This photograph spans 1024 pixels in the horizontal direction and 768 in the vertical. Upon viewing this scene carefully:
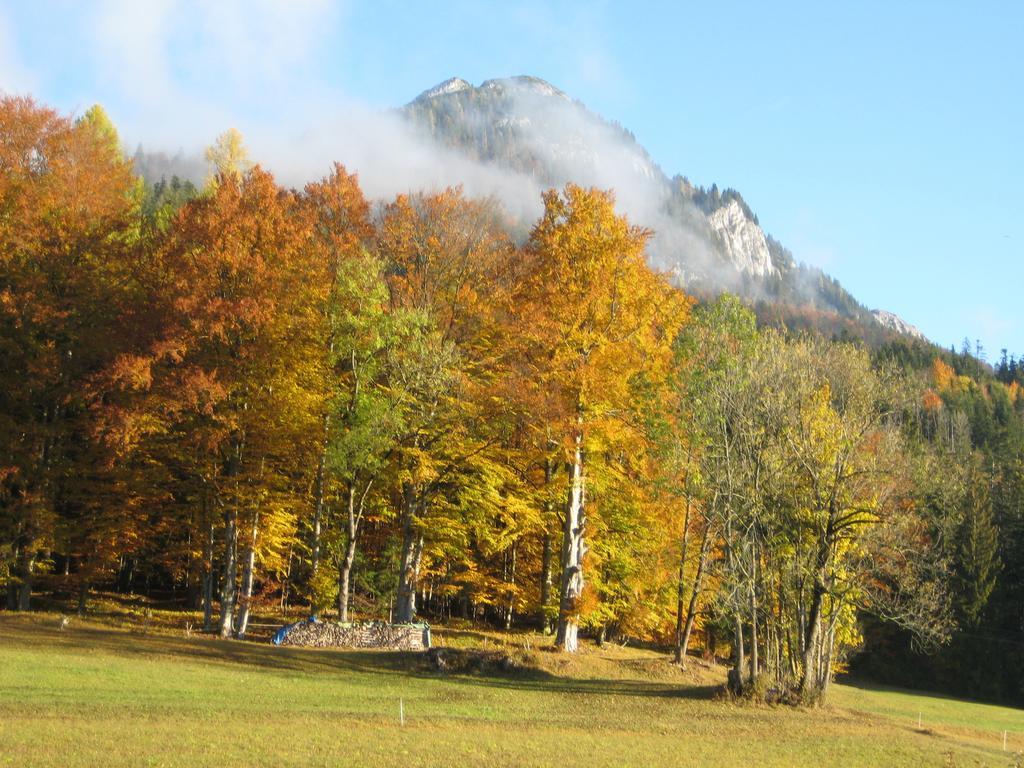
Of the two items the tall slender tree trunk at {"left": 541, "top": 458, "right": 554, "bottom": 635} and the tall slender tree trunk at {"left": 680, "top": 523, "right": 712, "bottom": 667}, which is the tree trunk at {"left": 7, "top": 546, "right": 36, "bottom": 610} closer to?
the tall slender tree trunk at {"left": 541, "top": 458, "right": 554, "bottom": 635}

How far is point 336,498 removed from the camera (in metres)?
34.3

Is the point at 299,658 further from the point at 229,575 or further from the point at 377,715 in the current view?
the point at 377,715

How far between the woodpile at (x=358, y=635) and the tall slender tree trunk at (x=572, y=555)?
5.23 metres

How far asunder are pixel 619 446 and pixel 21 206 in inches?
878

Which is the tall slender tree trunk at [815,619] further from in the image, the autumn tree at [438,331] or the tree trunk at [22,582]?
the tree trunk at [22,582]

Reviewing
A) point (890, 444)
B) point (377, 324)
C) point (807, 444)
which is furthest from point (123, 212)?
point (890, 444)

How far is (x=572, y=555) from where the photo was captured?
2906 centimetres

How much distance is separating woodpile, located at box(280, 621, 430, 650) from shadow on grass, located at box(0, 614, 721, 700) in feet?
3.68

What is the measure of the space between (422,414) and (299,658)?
28.8 feet

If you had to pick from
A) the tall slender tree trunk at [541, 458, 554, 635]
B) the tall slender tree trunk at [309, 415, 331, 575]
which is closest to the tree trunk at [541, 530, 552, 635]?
the tall slender tree trunk at [541, 458, 554, 635]

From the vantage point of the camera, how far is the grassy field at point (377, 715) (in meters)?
14.8

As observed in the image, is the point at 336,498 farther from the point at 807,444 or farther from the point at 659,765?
the point at 659,765

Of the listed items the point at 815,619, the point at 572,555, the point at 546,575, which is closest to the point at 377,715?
the point at 572,555

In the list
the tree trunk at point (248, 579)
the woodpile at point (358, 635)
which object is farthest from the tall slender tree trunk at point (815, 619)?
the tree trunk at point (248, 579)
